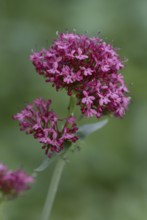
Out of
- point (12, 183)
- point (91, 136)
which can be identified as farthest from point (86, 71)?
point (91, 136)

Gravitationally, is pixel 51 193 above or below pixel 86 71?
below

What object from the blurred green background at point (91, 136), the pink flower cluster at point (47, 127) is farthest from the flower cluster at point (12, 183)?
the blurred green background at point (91, 136)

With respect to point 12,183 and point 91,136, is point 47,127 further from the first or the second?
point 91,136

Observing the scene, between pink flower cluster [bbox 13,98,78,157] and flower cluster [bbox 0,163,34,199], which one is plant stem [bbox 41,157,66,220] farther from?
flower cluster [bbox 0,163,34,199]

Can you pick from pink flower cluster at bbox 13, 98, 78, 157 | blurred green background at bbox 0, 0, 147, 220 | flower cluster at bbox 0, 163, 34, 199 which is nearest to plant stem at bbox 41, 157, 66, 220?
pink flower cluster at bbox 13, 98, 78, 157

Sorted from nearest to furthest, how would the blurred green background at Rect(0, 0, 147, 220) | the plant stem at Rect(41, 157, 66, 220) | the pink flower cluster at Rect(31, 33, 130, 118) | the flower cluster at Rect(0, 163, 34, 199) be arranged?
the plant stem at Rect(41, 157, 66, 220) → the pink flower cluster at Rect(31, 33, 130, 118) → the flower cluster at Rect(0, 163, 34, 199) → the blurred green background at Rect(0, 0, 147, 220)

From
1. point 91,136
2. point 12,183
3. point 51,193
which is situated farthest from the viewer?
point 91,136
